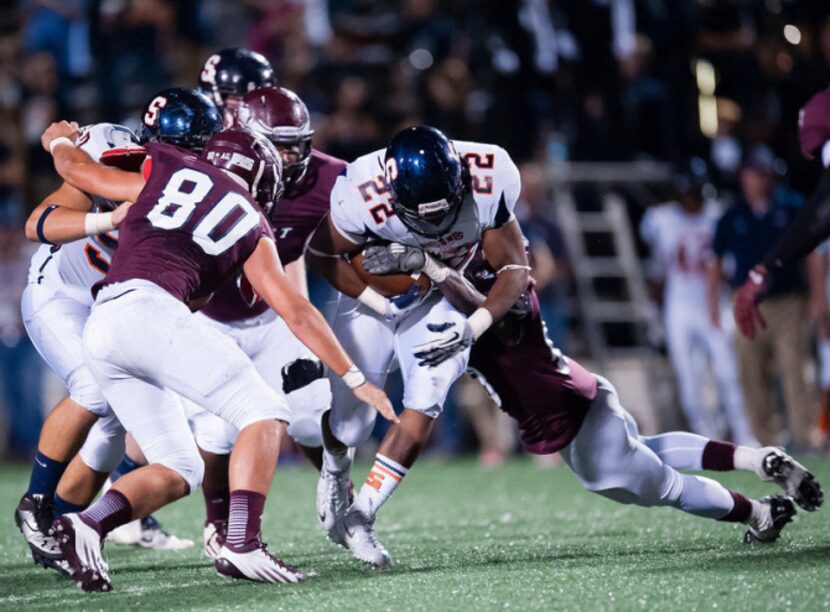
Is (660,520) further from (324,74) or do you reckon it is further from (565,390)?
(324,74)

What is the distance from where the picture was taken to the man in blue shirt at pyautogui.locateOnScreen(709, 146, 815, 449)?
894 cm

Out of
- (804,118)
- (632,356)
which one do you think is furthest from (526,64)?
(804,118)

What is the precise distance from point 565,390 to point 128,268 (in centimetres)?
159

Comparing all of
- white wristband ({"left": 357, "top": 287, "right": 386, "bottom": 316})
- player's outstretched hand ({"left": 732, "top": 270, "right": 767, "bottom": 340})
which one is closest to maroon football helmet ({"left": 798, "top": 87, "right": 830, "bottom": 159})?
player's outstretched hand ({"left": 732, "top": 270, "right": 767, "bottom": 340})

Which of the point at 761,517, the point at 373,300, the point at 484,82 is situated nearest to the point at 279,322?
the point at 373,300

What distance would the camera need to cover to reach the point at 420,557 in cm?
473

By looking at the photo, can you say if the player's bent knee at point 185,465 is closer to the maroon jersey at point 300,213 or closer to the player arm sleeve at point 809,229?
the maroon jersey at point 300,213

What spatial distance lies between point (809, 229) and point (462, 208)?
4.38 ft

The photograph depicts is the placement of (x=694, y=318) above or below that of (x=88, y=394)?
below

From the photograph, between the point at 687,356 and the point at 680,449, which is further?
the point at 687,356

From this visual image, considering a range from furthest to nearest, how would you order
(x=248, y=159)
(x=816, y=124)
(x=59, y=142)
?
(x=816, y=124) < (x=59, y=142) < (x=248, y=159)

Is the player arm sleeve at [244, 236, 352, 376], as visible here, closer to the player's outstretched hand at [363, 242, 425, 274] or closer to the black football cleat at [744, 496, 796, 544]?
the player's outstretched hand at [363, 242, 425, 274]

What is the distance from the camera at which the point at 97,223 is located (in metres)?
4.55

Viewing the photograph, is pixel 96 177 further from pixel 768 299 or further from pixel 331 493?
pixel 768 299
